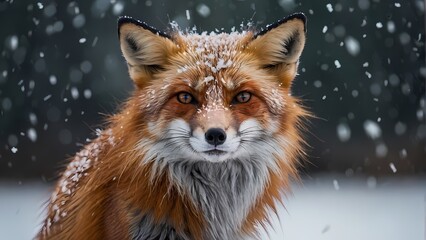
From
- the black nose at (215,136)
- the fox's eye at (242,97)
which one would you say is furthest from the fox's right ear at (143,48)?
the black nose at (215,136)

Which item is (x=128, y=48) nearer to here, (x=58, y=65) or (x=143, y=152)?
(x=143, y=152)

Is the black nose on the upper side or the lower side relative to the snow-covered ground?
upper

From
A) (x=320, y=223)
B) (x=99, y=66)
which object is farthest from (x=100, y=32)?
(x=320, y=223)

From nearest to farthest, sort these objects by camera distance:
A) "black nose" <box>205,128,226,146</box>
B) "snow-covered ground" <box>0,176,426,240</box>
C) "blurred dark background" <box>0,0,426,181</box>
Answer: "black nose" <box>205,128,226,146</box>, "snow-covered ground" <box>0,176,426,240</box>, "blurred dark background" <box>0,0,426,181</box>

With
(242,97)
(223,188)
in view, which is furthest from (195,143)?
(223,188)

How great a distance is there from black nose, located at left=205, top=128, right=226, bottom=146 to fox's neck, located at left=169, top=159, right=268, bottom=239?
379 millimetres

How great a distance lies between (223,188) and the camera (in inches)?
147

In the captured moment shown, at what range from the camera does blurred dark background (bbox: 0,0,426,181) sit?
32.8ft

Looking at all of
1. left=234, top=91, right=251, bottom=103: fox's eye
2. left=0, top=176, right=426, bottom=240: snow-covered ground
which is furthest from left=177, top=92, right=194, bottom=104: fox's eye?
left=0, top=176, right=426, bottom=240: snow-covered ground

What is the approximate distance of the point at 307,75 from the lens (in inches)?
394

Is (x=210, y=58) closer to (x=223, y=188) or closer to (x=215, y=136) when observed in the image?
(x=215, y=136)

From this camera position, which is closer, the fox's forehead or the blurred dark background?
the fox's forehead

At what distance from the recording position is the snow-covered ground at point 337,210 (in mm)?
7484

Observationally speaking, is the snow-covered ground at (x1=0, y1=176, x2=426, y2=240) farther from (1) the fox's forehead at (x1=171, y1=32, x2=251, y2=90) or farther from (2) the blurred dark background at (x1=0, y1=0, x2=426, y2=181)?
(1) the fox's forehead at (x1=171, y1=32, x2=251, y2=90)
